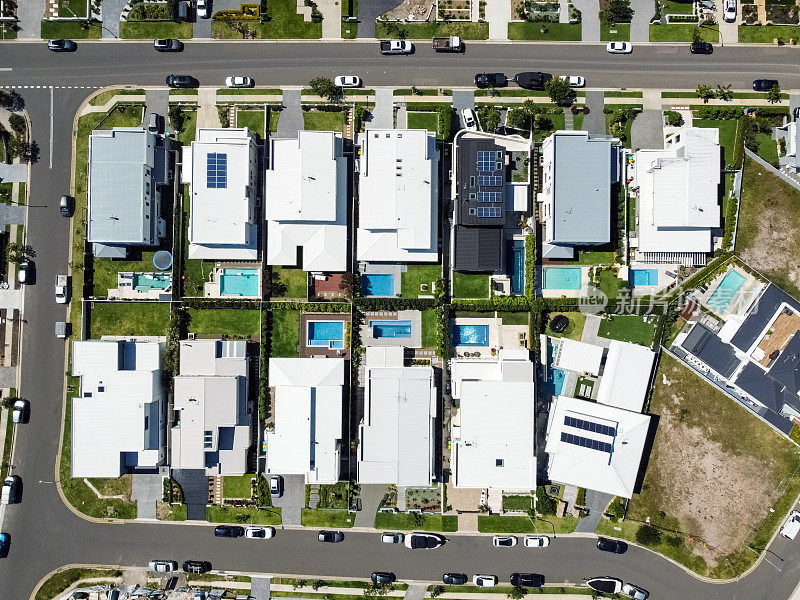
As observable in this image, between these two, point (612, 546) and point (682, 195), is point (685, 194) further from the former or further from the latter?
point (612, 546)

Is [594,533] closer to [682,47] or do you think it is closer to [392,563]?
[392,563]

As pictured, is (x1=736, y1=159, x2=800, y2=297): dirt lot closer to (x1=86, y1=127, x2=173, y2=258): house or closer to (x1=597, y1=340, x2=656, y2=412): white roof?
(x1=597, y1=340, x2=656, y2=412): white roof

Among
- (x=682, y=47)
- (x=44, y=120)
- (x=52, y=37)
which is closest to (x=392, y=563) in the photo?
(x=44, y=120)

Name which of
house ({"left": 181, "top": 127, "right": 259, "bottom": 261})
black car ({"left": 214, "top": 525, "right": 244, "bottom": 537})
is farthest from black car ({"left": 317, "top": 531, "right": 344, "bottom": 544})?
house ({"left": 181, "top": 127, "right": 259, "bottom": 261})

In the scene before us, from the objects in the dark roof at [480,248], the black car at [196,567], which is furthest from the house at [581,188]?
the black car at [196,567]

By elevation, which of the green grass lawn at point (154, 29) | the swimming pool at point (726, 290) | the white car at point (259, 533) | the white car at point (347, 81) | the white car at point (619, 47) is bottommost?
the white car at point (259, 533)

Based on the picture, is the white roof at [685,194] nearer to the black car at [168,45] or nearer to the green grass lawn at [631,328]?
the green grass lawn at [631,328]
